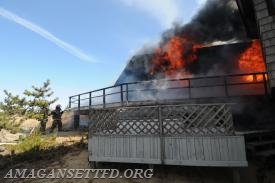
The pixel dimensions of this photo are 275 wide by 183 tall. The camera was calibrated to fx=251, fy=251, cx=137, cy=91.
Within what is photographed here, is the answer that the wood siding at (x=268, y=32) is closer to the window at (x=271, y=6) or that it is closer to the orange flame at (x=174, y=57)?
the window at (x=271, y=6)

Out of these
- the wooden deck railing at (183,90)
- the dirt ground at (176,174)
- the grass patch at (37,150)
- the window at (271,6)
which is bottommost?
the dirt ground at (176,174)

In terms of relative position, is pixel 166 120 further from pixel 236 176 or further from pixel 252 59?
pixel 252 59

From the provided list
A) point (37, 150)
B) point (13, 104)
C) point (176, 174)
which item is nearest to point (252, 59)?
point (176, 174)

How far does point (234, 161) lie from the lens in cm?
762

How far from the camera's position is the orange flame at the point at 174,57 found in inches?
791

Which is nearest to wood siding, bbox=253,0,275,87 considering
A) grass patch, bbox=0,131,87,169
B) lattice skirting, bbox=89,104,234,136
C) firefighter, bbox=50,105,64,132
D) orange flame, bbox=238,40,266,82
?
lattice skirting, bbox=89,104,234,136

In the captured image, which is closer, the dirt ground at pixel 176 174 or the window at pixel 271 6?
the dirt ground at pixel 176 174

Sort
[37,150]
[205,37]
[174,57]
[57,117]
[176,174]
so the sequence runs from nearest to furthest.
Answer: [176,174], [37,150], [57,117], [174,57], [205,37]

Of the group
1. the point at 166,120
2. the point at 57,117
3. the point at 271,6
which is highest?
the point at 271,6

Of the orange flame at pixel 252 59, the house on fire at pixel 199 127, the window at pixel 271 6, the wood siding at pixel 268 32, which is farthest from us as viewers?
the orange flame at pixel 252 59

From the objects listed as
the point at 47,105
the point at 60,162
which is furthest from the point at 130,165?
the point at 47,105

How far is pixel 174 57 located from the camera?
20938 millimetres

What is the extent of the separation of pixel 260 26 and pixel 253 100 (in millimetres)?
4214

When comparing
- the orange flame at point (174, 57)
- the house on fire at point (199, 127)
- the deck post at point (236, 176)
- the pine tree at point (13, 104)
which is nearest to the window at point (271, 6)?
the house on fire at point (199, 127)
